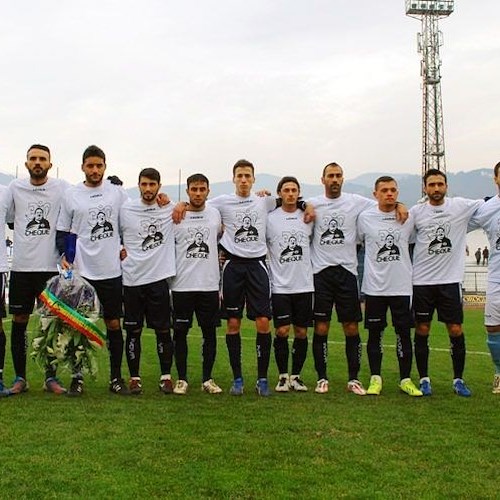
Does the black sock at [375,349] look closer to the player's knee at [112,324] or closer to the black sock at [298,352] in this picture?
the black sock at [298,352]

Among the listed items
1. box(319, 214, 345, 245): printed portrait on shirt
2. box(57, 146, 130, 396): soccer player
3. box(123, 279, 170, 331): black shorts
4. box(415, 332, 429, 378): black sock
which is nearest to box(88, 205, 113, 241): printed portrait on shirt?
box(57, 146, 130, 396): soccer player

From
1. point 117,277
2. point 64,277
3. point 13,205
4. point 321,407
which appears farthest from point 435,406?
point 13,205

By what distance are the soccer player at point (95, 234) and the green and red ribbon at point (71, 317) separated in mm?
295

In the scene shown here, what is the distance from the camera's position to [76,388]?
6434 millimetres

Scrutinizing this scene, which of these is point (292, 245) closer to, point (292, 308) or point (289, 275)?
point (289, 275)

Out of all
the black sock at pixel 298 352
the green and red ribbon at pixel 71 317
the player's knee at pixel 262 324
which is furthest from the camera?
the black sock at pixel 298 352

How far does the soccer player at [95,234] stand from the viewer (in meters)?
6.48

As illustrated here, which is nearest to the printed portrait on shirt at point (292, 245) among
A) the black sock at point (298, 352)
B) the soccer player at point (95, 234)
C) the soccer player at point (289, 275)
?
the soccer player at point (289, 275)

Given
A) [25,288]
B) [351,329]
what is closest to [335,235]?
[351,329]

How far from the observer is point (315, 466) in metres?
4.16

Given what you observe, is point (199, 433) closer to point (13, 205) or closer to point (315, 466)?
point (315, 466)

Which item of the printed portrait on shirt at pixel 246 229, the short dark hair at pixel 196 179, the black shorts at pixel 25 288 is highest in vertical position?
the short dark hair at pixel 196 179

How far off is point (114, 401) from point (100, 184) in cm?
218

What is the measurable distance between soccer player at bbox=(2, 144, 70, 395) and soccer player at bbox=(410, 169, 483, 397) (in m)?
3.71
